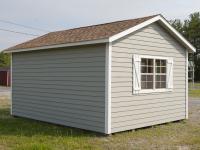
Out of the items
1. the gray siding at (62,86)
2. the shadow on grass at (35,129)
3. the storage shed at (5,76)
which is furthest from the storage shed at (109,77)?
the storage shed at (5,76)

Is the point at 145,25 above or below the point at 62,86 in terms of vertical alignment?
above

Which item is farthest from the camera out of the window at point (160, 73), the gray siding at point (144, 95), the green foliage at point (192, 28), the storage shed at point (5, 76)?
the green foliage at point (192, 28)

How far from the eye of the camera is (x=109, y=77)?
996 cm

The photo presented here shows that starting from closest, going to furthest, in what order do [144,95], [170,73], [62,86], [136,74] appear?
[136,74] < [144,95] < [62,86] < [170,73]

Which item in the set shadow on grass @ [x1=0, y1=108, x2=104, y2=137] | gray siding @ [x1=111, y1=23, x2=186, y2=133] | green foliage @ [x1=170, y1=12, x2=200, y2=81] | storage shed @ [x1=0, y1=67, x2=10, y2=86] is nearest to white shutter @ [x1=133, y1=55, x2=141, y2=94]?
gray siding @ [x1=111, y1=23, x2=186, y2=133]

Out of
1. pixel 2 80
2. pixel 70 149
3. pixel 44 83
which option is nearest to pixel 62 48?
pixel 44 83

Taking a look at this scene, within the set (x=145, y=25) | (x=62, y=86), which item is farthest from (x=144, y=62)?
(x=62, y=86)

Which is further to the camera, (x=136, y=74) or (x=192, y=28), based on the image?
(x=192, y=28)

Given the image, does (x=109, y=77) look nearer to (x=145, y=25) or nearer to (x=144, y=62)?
(x=144, y=62)

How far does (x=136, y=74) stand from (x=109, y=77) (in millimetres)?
1261

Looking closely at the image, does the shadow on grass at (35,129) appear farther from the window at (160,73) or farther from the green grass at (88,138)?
the window at (160,73)

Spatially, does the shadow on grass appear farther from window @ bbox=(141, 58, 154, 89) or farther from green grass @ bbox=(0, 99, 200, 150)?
window @ bbox=(141, 58, 154, 89)

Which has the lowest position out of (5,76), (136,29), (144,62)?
(5,76)

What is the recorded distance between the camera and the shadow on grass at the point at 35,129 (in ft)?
33.3
